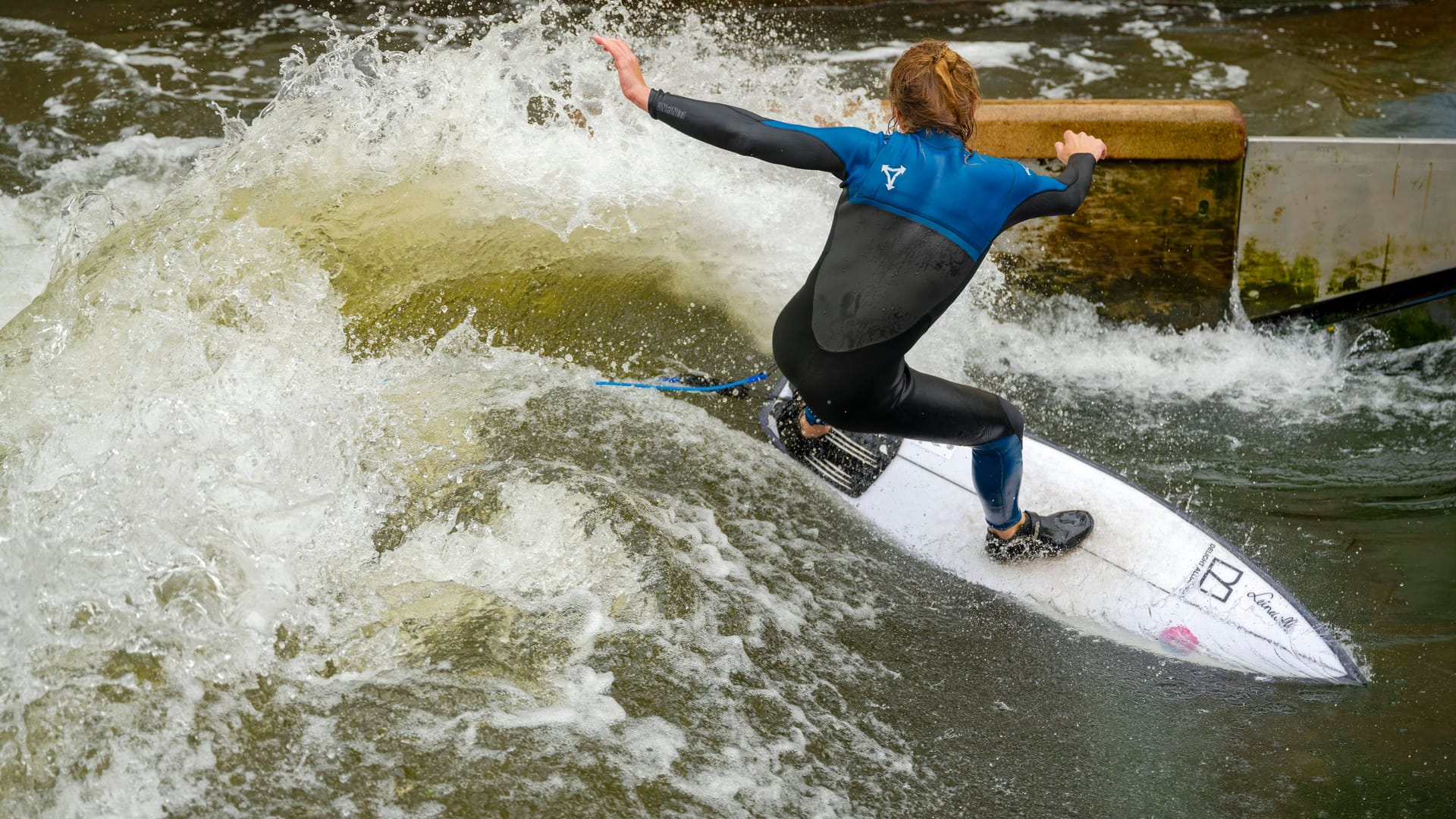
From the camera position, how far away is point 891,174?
9.12ft

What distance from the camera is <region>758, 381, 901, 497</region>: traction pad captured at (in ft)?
13.4

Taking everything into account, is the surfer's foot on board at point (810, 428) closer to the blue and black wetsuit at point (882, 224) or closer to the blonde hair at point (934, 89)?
the blue and black wetsuit at point (882, 224)

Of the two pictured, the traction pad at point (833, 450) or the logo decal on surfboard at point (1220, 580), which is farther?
the traction pad at point (833, 450)

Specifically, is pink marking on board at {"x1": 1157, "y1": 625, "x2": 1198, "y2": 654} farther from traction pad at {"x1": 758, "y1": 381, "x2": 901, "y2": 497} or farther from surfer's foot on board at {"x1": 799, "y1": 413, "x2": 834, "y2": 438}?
surfer's foot on board at {"x1": 799, "y1": 413, "x2": 834, "y2": 438}

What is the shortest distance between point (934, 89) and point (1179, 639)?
2.10 metres

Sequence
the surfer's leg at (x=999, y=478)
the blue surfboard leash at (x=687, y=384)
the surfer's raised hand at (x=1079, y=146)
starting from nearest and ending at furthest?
the surfer's raised hand at (x=1079, y=146), the surfer's leg at (x=999, y=478), the blue surfboard leash at (x=687, y=384)

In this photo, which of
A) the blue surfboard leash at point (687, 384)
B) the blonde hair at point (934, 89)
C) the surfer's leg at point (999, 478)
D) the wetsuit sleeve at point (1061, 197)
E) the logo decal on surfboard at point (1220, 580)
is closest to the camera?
the blonde hair at point (934, 89)

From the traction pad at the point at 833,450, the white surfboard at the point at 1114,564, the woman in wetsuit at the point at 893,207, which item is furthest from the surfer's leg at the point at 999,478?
the traction pad at the point at 833,450

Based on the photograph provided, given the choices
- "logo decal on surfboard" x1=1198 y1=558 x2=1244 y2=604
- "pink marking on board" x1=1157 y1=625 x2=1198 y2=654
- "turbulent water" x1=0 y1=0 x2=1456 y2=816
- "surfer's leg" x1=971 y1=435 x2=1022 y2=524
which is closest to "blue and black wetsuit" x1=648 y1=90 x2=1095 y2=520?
"surfer's leg" x1=971 y1=435 x2=1022 y2=524

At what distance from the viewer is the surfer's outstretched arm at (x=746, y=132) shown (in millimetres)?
2762

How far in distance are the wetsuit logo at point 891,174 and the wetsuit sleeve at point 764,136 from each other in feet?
0.21

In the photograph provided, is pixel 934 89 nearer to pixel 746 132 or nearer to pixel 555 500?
pixel 746 132

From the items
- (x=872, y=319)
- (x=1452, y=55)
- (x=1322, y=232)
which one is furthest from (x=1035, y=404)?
(x=1452, y=55)

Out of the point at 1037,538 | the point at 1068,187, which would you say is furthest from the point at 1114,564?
the point at 1068,187
